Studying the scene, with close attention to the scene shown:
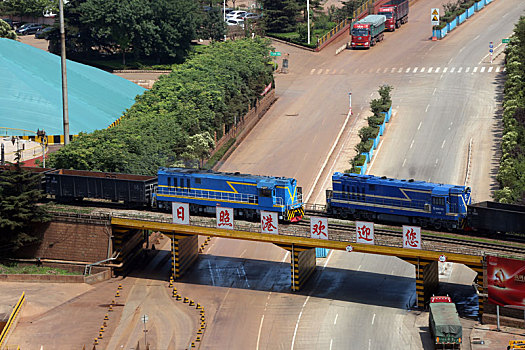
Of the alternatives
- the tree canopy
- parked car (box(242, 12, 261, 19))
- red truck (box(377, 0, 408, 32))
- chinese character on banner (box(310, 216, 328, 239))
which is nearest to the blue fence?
red truck (box(377, 0, 408, 32))

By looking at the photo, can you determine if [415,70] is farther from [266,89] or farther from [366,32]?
[266,89]

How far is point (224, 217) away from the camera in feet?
256

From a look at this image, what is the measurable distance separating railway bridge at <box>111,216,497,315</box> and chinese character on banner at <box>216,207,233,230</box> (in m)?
0.47

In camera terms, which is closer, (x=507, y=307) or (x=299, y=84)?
(x=507, y=307)

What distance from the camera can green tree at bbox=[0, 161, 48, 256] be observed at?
8269 cm

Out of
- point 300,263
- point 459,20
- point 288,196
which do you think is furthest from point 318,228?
point 459,20

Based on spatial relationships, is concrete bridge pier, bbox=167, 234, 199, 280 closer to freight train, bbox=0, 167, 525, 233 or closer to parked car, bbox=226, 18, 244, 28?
freight train, bbox=0, 167, 525, 233

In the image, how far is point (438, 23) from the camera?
155625 mm

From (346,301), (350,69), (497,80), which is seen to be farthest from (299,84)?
(346,301)

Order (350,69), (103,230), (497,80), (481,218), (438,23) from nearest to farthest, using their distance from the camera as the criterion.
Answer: (481,218)
(103,230)
(497,80)
(350,69)
(438,23)

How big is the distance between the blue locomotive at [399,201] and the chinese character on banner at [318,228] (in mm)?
7205

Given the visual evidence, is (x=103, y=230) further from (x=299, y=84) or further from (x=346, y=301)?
(x=299, y=84)

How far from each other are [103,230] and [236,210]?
1228 cm

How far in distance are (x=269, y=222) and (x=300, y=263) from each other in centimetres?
466
